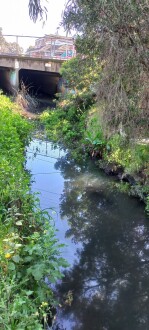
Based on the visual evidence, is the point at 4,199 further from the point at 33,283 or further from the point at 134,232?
the point at 134,232

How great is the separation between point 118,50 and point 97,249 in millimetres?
3456

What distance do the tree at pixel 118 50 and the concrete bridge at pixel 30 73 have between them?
1087 cm

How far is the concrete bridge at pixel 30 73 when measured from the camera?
57.7 ft

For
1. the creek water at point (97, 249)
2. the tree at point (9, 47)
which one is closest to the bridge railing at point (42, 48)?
the tree at point (9, 47)

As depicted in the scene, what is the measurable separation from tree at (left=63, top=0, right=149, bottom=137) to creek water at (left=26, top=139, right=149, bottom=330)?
6.16ft

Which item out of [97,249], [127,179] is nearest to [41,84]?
[127,179]

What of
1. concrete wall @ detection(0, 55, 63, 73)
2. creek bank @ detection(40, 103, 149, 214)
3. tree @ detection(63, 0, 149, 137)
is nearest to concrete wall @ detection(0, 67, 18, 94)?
concrete wall @ detection(0, 55, 63, 73)

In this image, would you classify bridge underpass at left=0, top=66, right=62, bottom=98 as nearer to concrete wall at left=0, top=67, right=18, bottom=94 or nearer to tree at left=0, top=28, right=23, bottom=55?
concrete wall at left=0, top=67, right=18, bottom=94

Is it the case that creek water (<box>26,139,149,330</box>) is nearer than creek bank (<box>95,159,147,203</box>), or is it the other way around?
creek water (<box>26,139,149,330</box>)

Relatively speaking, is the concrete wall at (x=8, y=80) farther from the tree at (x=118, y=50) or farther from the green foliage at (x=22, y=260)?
the green foliage at (x=22, y=260)

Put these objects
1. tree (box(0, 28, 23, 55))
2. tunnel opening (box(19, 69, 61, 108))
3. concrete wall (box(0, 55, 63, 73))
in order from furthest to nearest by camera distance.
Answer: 1. tunnel opening (box(19, 69, 61, 108))
2. tree (box(0, 28, 23, 55))
3. concrete wall (box(0, 55, 63, 73))

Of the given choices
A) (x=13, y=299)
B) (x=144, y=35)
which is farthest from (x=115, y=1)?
(x=13, y=299)

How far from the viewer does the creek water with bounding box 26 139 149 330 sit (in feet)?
14.2

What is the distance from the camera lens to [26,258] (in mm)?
3418
